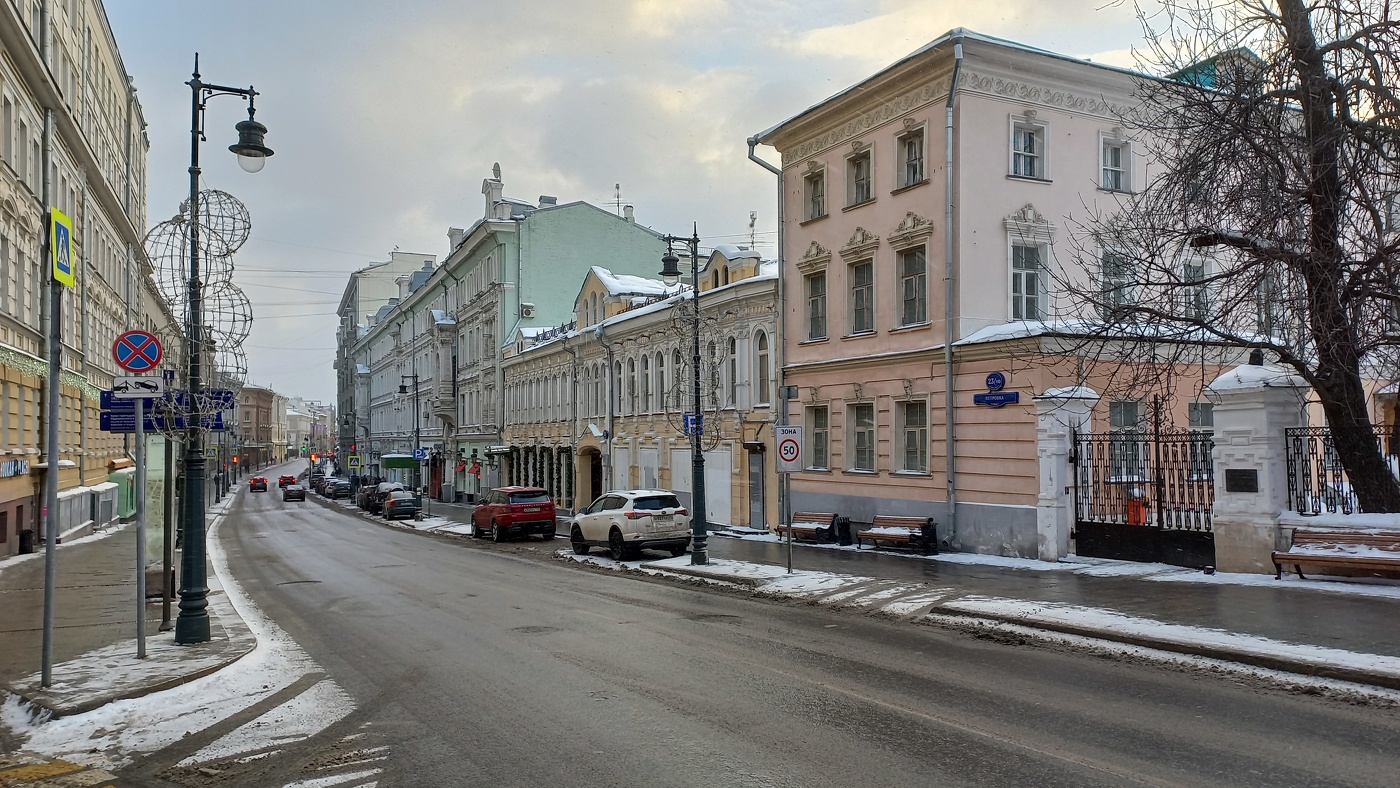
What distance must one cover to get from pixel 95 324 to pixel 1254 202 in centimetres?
3683

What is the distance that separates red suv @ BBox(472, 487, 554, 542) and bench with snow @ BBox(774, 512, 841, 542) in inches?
356

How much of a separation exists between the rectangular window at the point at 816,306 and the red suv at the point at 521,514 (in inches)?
407

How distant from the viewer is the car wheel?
863 inches

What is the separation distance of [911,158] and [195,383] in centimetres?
1709

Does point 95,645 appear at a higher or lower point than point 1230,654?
lower

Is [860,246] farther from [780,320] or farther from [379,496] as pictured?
[379,496]

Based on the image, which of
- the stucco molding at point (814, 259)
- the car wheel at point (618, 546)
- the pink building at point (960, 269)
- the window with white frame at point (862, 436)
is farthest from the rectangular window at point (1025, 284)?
the car wheel at point (618, 546)

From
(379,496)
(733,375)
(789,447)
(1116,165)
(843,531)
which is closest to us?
(789,447)

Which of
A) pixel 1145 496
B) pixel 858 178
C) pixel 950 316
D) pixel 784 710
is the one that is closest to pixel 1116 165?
pixel 858 178

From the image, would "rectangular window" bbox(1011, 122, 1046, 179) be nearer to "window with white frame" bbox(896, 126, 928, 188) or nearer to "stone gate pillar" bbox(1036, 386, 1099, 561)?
"window with white frame" bbox(896, 126, 928, 188)

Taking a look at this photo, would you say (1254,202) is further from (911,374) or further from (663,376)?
(663,376)

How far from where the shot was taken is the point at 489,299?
2100 inches

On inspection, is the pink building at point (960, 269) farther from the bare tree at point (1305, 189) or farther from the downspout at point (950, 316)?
the bare tree at point (1305, 189)

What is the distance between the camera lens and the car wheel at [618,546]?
863 inches
